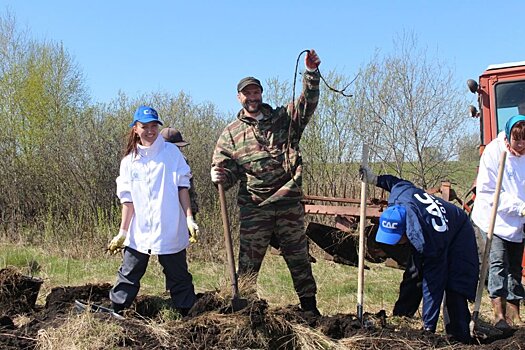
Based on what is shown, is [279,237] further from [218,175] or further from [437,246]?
[437,246]

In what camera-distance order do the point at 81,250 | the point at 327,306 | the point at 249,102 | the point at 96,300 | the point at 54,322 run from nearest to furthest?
the point at 54,322 → the point at 249,102 → the point at 96,300 → the point at 327,306 → the point at 81,250

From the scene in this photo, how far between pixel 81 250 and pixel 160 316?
556cm

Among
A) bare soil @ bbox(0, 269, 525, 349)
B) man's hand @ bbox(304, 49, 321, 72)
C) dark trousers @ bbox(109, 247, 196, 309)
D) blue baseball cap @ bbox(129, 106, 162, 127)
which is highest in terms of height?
man's hand @ bbox(304, 49, 321, 72)

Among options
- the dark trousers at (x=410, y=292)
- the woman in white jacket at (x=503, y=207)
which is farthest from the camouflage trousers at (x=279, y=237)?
the woman in white jacket at (x=503, y=207)

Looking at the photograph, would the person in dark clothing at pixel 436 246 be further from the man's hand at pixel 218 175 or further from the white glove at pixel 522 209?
the man's hand at pixel 218 175

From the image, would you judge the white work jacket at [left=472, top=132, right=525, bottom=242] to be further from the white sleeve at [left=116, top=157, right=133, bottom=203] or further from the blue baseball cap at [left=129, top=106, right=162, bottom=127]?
the white sleeve at [left=116, top=157, right=133, bottom=203]

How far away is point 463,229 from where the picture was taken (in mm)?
3822

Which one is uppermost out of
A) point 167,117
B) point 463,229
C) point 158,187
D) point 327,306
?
point 167,117

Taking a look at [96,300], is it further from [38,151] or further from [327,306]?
[38,151]

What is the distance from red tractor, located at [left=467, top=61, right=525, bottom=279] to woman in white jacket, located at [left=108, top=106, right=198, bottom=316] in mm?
3251

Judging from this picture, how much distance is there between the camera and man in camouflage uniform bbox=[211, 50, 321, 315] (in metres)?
4.47

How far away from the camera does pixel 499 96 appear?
579 cm

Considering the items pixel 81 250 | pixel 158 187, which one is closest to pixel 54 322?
pixel 158 187

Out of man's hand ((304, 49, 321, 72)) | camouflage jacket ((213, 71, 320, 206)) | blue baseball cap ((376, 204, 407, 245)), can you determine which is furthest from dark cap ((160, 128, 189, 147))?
blue baseball cap ((376, 204, 407, 245))
